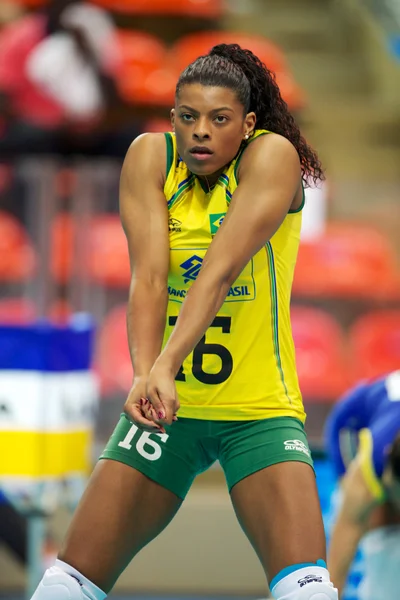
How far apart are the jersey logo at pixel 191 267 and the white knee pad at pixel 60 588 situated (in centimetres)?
68

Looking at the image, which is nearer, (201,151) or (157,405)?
(157,405)

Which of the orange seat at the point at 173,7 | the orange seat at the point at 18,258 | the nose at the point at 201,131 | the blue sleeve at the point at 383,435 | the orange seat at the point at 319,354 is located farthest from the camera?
the orange seat at the point at 173,7

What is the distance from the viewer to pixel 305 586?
7.47 feet

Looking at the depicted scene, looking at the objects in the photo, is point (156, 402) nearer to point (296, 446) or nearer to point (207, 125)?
point (296, 446)

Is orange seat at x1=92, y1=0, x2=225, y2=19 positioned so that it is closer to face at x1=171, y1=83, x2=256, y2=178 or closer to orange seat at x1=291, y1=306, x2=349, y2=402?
orange seat at x1=291, y1=306, x2=349, y2=402

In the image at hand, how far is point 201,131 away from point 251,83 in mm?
211

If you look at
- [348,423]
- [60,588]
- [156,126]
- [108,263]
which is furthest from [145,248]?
[156,126]

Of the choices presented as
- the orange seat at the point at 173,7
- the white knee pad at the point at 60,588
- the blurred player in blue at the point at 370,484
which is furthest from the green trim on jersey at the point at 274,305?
the orange seat at the point at 173,7

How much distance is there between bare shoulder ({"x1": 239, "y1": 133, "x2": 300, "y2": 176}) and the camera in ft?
7.87

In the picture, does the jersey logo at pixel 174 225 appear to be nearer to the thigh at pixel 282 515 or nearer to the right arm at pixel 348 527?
the thigh at pixel 282 515

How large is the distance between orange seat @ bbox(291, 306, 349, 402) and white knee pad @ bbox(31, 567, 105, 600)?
2813 millimetres

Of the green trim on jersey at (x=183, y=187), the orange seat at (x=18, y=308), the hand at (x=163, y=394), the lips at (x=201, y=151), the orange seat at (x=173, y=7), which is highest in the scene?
the orange seat at (x=173, y=7)

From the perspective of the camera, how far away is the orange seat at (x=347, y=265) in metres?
5.20

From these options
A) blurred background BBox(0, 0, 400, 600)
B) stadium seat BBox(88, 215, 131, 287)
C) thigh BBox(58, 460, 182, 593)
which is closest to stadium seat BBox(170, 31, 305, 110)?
blurred background BBox(0, 0, 400, 600)
